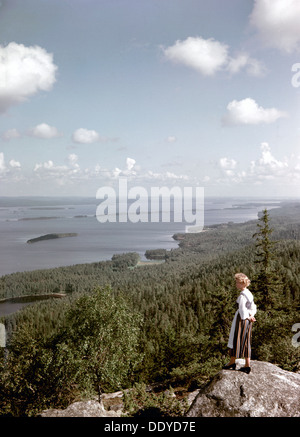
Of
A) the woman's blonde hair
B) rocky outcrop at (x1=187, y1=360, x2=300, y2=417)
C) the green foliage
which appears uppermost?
the woman's blonde hair

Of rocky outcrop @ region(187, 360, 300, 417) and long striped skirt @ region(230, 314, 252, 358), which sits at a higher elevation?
long striped skirt @ region(230, 314, 252, 358)

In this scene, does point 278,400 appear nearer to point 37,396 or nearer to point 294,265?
point 37,396

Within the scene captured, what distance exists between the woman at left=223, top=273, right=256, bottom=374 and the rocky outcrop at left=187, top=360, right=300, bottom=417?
1.79 ft

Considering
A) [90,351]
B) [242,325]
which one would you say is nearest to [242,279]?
[242,325]

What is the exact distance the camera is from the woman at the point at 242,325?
11.4m

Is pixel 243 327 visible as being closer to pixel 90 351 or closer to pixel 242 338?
pixel 242 338

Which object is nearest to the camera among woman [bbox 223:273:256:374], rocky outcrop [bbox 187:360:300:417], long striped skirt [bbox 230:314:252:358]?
rocky outcrop [bbox 187:360:300:417]

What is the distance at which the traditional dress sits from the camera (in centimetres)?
1143

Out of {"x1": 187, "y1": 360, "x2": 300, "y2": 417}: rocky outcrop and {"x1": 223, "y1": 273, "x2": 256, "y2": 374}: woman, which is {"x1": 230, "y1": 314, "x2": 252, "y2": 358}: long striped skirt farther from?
{"x1": 187, "y1": 360, "x2": 300, "y2": 417}: rocky outcrop

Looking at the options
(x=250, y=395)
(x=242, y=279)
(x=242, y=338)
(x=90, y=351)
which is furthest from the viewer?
(x=90, y=351)

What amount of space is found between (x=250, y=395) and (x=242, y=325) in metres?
2.38

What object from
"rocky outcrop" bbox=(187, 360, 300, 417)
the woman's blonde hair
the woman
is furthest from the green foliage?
the woman's blonde hair

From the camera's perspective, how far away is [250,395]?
34.2 ft
